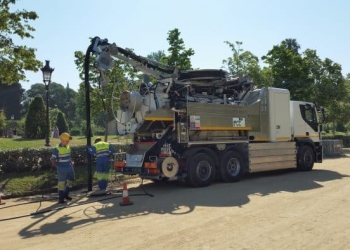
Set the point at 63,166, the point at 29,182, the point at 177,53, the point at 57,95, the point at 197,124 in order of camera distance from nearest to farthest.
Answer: the point at 63,166
the point at 197,124
the point at 29,182
the point at 177,53
the point at 57,95

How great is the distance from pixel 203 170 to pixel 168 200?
224cm

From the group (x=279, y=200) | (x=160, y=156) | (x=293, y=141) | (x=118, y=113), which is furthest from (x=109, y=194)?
(x=293, y=141)

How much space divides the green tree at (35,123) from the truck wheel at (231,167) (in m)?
22.2

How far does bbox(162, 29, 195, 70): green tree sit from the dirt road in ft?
35.2

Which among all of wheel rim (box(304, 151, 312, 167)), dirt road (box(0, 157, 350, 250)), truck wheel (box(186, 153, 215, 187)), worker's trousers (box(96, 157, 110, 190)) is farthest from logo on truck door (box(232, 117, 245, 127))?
worker's trousers (box(96, 157, 110, 190))

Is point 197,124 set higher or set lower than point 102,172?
higher

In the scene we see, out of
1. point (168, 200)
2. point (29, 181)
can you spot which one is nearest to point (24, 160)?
point (29, 181)

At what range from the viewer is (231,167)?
11.8 m

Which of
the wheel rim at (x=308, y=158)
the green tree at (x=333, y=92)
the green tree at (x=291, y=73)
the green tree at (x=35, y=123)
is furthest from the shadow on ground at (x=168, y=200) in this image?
the green tree at (x=35, y=123)

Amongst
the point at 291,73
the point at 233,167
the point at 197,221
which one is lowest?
the point at 197,221

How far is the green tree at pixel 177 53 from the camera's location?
1991cm

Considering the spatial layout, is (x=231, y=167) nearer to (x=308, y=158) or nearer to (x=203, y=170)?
(x=203, y=170)

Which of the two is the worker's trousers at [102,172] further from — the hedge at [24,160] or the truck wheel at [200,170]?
the hedge at [24,160]

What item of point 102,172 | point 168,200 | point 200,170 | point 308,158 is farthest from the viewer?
point 308,158
